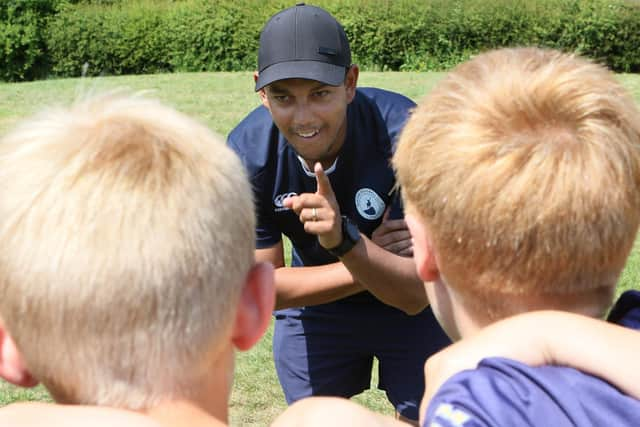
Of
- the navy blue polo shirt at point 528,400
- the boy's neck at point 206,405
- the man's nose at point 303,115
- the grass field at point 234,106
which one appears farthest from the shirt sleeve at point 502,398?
the man's nose at point 303,115

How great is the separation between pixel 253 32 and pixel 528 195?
21.7 metres

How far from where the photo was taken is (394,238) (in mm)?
3449

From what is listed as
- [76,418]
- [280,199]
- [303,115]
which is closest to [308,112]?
[303,115]

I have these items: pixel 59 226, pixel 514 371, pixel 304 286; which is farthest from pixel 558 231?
pixel 304 286

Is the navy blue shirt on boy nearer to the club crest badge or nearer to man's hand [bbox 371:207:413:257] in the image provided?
the club crest badge

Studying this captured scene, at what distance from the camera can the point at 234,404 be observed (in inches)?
194

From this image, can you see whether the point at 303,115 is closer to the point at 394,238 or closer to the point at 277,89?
the point at 277,89

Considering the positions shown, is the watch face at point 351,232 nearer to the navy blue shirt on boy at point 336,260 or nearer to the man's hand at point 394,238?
the man's hand at point 394,238

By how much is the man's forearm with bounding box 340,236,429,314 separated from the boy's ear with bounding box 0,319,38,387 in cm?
179

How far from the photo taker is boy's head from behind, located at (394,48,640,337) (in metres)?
1.70

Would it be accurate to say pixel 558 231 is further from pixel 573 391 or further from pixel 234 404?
pixel 234 404

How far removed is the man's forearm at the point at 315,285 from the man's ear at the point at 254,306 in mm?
1882

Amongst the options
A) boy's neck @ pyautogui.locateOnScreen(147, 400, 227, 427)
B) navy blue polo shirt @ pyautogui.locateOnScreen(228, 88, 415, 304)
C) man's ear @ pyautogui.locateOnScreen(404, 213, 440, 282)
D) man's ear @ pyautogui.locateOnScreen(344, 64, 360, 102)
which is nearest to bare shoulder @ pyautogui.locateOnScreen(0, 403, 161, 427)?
boy's neck @ pyautogui.locateOnScreen(147, 400, 227, 427)

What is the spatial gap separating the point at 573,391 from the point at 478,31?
21.3m
